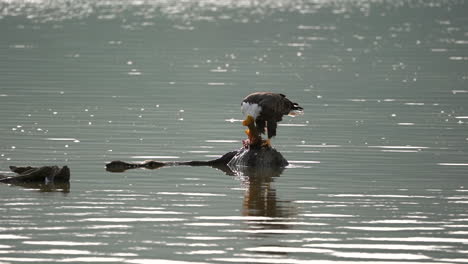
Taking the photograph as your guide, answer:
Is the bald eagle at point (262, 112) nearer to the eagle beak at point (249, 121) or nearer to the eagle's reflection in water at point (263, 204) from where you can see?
the eagle beak at point (249, 121)

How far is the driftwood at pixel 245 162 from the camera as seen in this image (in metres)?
19.9

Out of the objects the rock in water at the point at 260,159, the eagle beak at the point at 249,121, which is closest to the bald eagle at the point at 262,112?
the eagle beak at the point at 249,121

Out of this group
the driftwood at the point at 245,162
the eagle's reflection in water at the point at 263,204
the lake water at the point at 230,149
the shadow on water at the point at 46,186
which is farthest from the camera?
the driftwood at the point at 245,162

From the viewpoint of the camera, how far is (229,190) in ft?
58.3

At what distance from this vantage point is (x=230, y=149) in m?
22.5

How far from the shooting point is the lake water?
551 inches

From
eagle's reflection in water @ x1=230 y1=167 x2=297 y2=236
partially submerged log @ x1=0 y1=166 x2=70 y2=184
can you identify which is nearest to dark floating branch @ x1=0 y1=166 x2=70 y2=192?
partially submerged log @ x1=0 y1=166 x2=70 y2=184

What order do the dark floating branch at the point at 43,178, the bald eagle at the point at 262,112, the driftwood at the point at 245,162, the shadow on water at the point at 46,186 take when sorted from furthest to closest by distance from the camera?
the driftwood at the point at 245,162 → the bald eagle at the point at 262,112 → the dark floating branch at the point at 43,178 → the shadow on water at the point at 46,186

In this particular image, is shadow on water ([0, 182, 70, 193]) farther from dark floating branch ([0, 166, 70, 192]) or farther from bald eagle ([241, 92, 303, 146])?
bald eagle ([241, 92, 303, 146])

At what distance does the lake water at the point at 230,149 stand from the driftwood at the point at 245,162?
295mm

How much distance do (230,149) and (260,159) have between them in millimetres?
2558

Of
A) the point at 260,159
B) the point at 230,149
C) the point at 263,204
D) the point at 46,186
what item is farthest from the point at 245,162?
the point at 46,186

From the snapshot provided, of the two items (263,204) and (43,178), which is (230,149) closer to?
(43,178)

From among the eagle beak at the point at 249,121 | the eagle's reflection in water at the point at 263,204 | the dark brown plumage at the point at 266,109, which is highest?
the dark brown plumage at the point at 266,109
